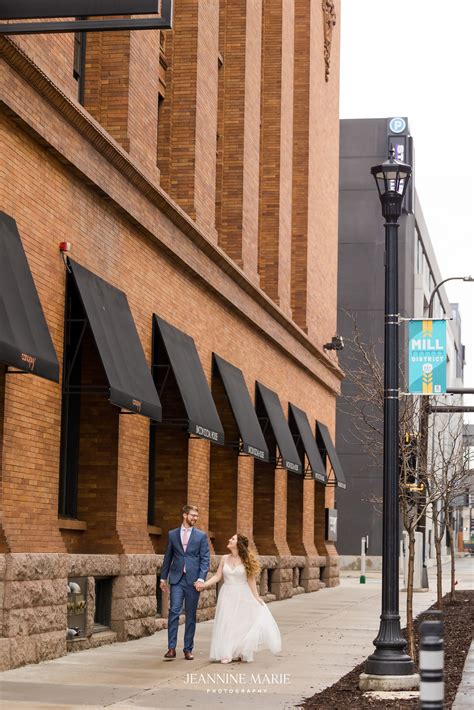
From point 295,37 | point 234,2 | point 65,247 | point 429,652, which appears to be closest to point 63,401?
point 65,247

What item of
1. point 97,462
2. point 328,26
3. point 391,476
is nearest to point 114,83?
point 97,462

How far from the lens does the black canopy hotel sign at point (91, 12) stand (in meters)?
13.1

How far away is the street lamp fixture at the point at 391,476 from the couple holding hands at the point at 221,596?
238 cm

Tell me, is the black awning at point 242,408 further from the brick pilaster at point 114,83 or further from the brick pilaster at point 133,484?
the brick pilaster at point 114,83

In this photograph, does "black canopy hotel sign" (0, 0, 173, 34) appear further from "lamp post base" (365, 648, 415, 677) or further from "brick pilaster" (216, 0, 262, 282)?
"brick pilaster" (216, 0, 262, 282)

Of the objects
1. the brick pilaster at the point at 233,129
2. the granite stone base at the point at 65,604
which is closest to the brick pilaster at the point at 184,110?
the brick pilaster at the point at 233,129

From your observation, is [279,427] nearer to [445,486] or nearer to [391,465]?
[445,486]

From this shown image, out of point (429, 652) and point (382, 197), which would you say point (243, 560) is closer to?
point (382, 197)

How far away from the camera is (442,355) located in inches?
714

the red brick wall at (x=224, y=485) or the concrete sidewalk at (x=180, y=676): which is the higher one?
the red brick wall at (x=224, y=485)

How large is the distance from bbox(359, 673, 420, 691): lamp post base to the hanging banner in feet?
18.4

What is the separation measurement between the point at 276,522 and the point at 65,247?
54.2 ft

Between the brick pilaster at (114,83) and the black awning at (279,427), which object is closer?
the brick pilaster at (114,83)

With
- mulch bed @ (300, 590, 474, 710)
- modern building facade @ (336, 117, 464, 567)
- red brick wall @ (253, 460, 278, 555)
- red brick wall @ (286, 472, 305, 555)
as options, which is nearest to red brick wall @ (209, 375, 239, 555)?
red brick wall @ (253, 460, 278, 555)
